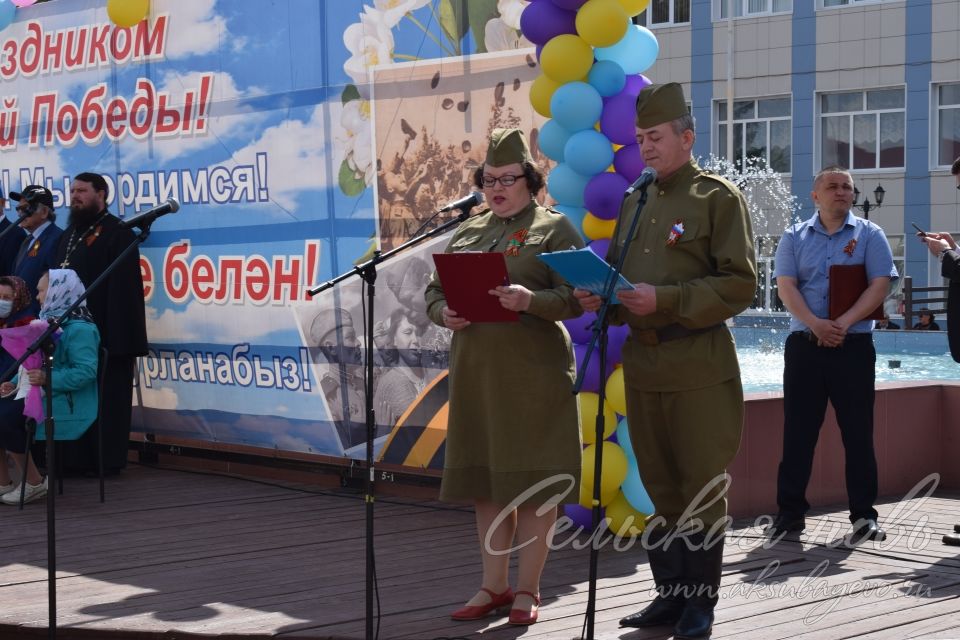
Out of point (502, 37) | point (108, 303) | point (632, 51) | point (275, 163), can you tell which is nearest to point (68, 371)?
point (108, 303)

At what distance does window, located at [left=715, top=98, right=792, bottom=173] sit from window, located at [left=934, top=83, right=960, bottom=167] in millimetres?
3079

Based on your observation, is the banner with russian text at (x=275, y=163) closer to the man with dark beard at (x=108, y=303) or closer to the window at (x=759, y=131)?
the man with dark beard at (x=108, y=303)

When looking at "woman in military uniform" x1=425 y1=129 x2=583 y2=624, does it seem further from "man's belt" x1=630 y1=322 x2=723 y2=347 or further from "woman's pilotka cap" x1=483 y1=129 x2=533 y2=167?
"man's belt" x1=630 y1=322 x2=723 y2=347

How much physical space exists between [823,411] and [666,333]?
2.16 metres

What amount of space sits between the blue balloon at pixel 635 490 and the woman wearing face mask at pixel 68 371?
2996 millimetres

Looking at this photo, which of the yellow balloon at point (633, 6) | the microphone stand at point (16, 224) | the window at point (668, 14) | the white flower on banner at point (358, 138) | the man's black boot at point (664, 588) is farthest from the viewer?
the window at point (668, 14)

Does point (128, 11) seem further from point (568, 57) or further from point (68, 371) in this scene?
point (568, 57)

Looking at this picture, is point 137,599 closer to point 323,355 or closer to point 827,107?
point 323,355

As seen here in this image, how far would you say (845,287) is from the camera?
5.92 meters

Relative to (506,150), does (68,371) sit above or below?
below

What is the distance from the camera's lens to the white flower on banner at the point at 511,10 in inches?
243

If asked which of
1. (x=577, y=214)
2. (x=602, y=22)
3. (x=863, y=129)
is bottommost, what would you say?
(x=577, y=214)

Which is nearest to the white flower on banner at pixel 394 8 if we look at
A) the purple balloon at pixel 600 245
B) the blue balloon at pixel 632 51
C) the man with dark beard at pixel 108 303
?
the blue balloon at pixel 632 51

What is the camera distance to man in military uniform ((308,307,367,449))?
23.2ft
